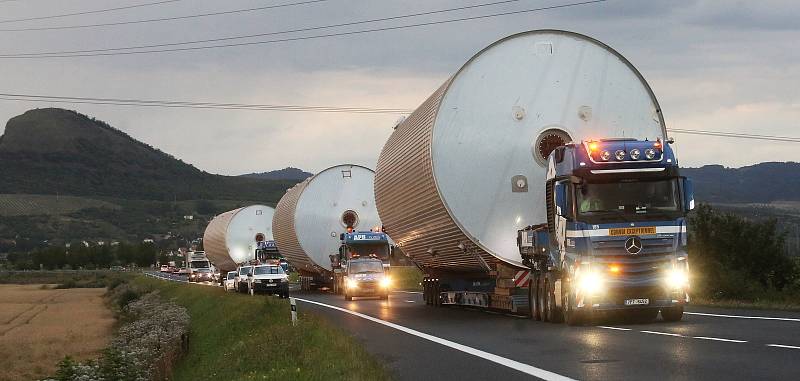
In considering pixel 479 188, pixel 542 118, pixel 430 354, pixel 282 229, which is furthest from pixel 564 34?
pixel 282 229

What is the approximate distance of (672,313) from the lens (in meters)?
22.0

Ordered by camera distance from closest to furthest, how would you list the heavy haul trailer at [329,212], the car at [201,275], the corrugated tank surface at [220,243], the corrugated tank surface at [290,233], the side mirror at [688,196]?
the side mirror at [688,196], the heavy haul trailer at [329,212], the corrugated tank surface at [290,233], the corrugated tank surface at [220,243], the car at [201,275]

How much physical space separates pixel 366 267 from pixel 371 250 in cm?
348

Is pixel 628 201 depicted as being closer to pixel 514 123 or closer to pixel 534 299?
pixel 534 299

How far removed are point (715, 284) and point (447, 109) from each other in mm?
14254

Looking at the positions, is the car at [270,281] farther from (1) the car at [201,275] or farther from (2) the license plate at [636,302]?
(1) the car at [201,275]

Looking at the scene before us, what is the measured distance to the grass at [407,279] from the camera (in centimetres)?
6044

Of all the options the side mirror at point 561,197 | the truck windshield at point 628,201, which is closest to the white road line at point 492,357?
the side mirror at point 561,197

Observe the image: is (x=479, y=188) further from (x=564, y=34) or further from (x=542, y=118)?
(x=564, y=34)

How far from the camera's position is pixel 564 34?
26766 millimetres

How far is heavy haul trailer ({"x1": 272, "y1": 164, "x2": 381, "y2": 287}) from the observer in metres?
51.6

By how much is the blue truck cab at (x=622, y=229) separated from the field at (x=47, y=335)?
64.4ft

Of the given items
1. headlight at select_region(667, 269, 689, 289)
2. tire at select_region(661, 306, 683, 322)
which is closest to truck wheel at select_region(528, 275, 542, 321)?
tire at select_region(661, 306, 683, 322)

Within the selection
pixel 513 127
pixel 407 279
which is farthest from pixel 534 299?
pixel 407 279
